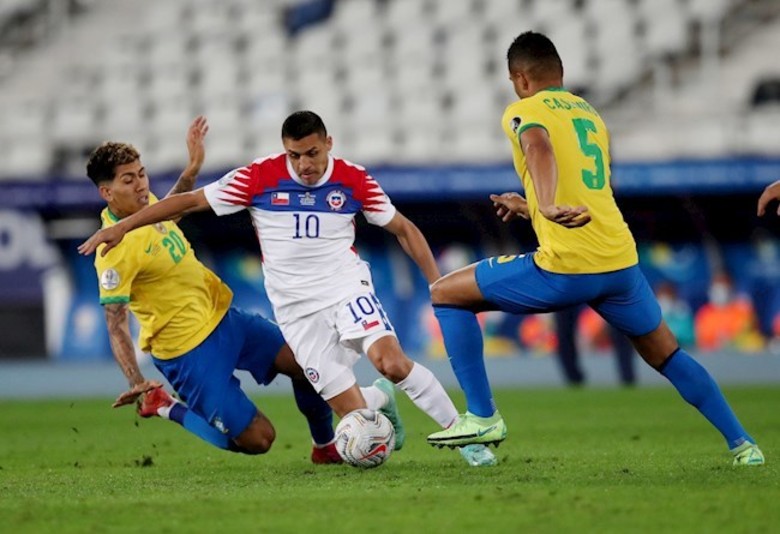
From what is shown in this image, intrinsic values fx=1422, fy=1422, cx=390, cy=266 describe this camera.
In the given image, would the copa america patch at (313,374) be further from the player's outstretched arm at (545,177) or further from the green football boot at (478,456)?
the player's outstretched arm at (545,177)

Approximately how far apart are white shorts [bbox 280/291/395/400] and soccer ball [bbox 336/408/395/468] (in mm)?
355

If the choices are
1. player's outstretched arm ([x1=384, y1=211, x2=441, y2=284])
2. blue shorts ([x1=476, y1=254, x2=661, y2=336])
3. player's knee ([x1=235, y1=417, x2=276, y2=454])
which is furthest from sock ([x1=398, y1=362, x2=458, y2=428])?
player's knee ([x1=235, y1=417, x2=276, y2=454])

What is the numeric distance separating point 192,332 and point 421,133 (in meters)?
14.5

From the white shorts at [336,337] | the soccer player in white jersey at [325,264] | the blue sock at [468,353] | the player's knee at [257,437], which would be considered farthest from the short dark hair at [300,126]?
the player's knee at [257,437]

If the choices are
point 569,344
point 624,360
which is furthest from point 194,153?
point 624,360

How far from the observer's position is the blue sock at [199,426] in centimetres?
877

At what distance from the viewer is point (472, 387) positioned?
7559mm

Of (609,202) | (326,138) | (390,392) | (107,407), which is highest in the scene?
(326,138)

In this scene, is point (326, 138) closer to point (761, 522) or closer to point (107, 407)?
point (761, 522)

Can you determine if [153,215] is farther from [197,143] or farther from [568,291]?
[568,291]

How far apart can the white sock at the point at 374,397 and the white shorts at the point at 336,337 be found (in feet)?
0.79

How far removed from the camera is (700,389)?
7.46 meters

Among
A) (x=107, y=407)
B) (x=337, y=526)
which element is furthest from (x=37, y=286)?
(x=337, y=526)

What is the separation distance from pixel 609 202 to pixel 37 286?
17.2 metres
